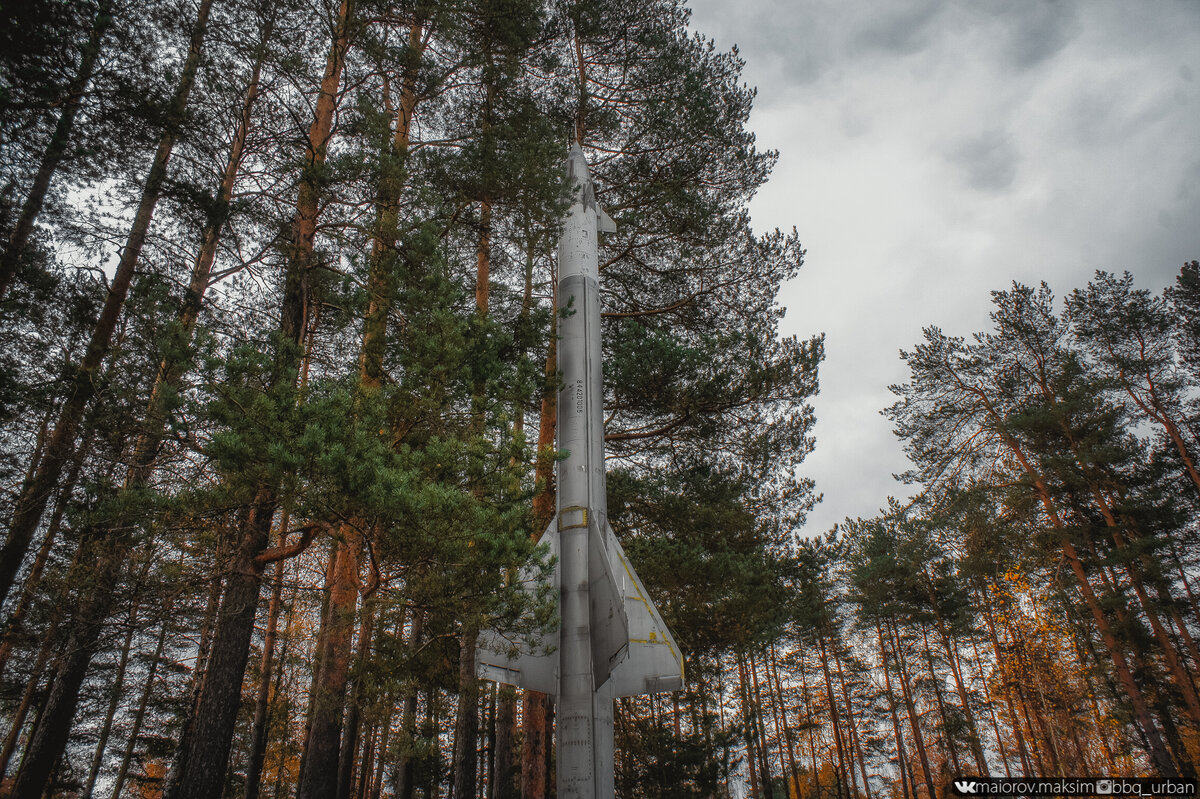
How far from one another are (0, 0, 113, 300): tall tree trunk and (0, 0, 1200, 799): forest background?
44mm

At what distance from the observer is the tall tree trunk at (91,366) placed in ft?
17.3

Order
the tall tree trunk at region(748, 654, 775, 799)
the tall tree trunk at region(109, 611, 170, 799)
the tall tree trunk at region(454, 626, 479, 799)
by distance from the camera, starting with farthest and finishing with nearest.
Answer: the tall tree trunk at region(748, 654, 775, 799)
the tall tree trunk at region(109, 611, 170, 799)
the tall tree trunk at region(454, 626, 479, 799)

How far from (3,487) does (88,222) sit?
9.51 ft

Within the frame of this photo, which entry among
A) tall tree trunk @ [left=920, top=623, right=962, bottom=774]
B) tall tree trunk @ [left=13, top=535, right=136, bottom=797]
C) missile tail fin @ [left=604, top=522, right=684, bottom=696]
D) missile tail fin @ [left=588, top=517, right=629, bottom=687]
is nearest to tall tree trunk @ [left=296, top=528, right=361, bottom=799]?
tall tree trunk @ [left=13, top=535, right=136, bottom=797]

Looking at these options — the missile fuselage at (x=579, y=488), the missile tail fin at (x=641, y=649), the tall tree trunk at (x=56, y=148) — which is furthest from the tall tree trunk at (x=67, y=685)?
the missile tail fin at (x=641, y=649)

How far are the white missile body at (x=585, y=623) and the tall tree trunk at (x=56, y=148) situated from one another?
16.7ft

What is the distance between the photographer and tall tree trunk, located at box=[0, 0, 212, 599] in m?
5.27

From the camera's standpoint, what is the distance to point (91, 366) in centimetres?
585

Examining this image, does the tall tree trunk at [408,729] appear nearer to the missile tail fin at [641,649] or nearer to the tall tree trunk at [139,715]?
the missile tail fin at [641,649]

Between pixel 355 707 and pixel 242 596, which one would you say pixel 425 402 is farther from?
pixel 355 707

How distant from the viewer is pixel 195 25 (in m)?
6.32

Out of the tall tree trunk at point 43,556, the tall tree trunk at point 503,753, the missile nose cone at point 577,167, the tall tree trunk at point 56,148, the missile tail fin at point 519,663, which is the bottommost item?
the tall tree trunk at point 503,753

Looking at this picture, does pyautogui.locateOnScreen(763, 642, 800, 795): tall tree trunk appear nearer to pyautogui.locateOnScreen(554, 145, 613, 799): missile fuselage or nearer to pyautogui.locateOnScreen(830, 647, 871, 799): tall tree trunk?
pyautogui.locateOnScreen(830, 647, 871, 799): tall tree trunk

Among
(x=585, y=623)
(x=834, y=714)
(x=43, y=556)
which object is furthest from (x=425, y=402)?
(x=834, y=714)
